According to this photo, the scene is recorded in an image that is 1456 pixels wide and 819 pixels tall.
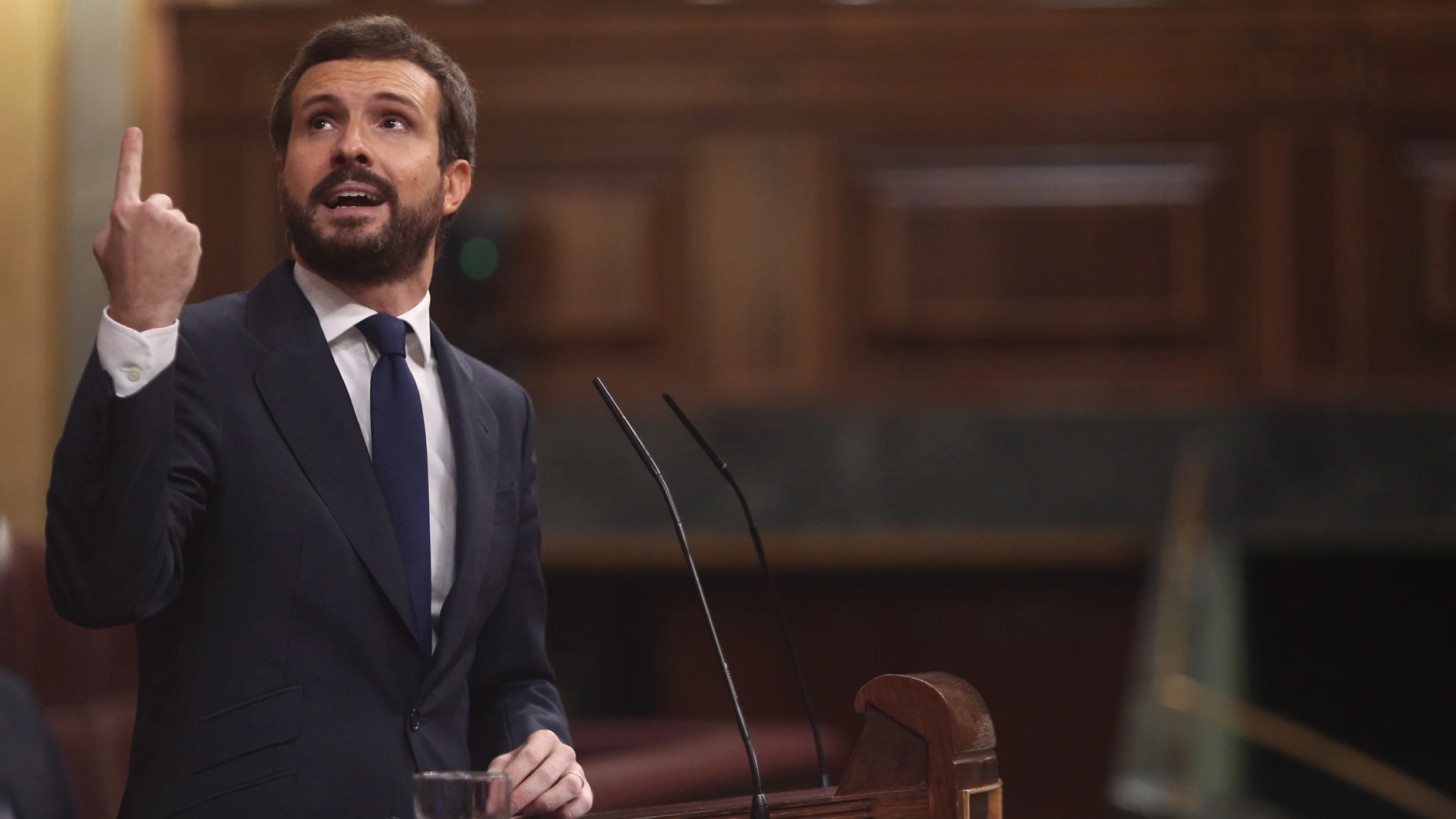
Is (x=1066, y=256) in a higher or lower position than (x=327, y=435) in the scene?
lower

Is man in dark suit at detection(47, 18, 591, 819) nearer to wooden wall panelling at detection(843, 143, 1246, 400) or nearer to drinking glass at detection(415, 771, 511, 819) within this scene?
drinking glass at detection(415, 771, 511, 819)

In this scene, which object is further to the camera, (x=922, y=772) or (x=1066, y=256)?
(x=1066, y=256)

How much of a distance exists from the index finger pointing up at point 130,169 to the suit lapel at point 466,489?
36cm

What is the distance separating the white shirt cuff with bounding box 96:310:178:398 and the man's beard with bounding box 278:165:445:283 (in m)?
0.25

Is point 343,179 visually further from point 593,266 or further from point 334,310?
point 593,266

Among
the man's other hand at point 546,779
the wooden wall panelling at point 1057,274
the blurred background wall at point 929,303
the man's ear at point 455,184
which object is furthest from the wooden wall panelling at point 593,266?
the man's other hand at point 546,779

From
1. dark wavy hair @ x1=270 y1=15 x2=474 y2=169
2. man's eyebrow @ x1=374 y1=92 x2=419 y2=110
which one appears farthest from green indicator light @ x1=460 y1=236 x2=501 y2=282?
man's eyebrow @ x1=374 y1=92 x2=419 y2=110

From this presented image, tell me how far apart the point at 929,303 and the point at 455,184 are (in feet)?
9.33

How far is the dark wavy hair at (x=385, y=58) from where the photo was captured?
1.39 meters

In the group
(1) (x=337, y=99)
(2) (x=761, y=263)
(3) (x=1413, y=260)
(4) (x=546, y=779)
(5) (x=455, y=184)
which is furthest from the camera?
(2) (x=761, y=263)

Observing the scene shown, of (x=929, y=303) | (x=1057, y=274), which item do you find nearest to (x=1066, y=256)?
(x=1057, y=274)

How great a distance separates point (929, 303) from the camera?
4.21m

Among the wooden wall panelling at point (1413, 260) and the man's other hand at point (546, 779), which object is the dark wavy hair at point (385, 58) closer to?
the man's other hand at point (546, 779)

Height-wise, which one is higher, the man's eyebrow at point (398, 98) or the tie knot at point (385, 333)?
the man's eyebrow at point (398, 98)
